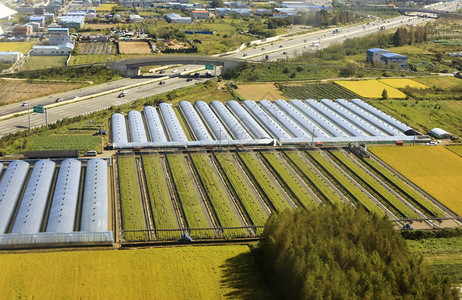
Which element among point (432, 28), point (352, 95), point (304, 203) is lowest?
point (304, 203)

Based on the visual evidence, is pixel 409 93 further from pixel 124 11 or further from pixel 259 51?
pixel 124 11

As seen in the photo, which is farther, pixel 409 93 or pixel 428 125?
pixel 409 93

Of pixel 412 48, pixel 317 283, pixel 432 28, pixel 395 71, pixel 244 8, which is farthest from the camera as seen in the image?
pixel 244 8

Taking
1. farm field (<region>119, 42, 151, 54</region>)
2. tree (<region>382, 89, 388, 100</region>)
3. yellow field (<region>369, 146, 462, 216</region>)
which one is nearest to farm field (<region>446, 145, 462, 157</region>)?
yellow field (<region>369, 146, 462, 216</region>)

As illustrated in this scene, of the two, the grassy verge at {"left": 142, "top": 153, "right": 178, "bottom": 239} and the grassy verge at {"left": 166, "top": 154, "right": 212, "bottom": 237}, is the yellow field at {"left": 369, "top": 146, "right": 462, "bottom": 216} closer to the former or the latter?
the grassy verge at {"left": 166, "top": 154, "right": 212, "bottom": 237}

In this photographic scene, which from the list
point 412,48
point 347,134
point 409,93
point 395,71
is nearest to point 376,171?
point 347,134

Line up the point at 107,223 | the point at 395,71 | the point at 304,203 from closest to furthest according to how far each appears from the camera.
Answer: the point at 107,223, the point at 304,203, the point at 395,71
